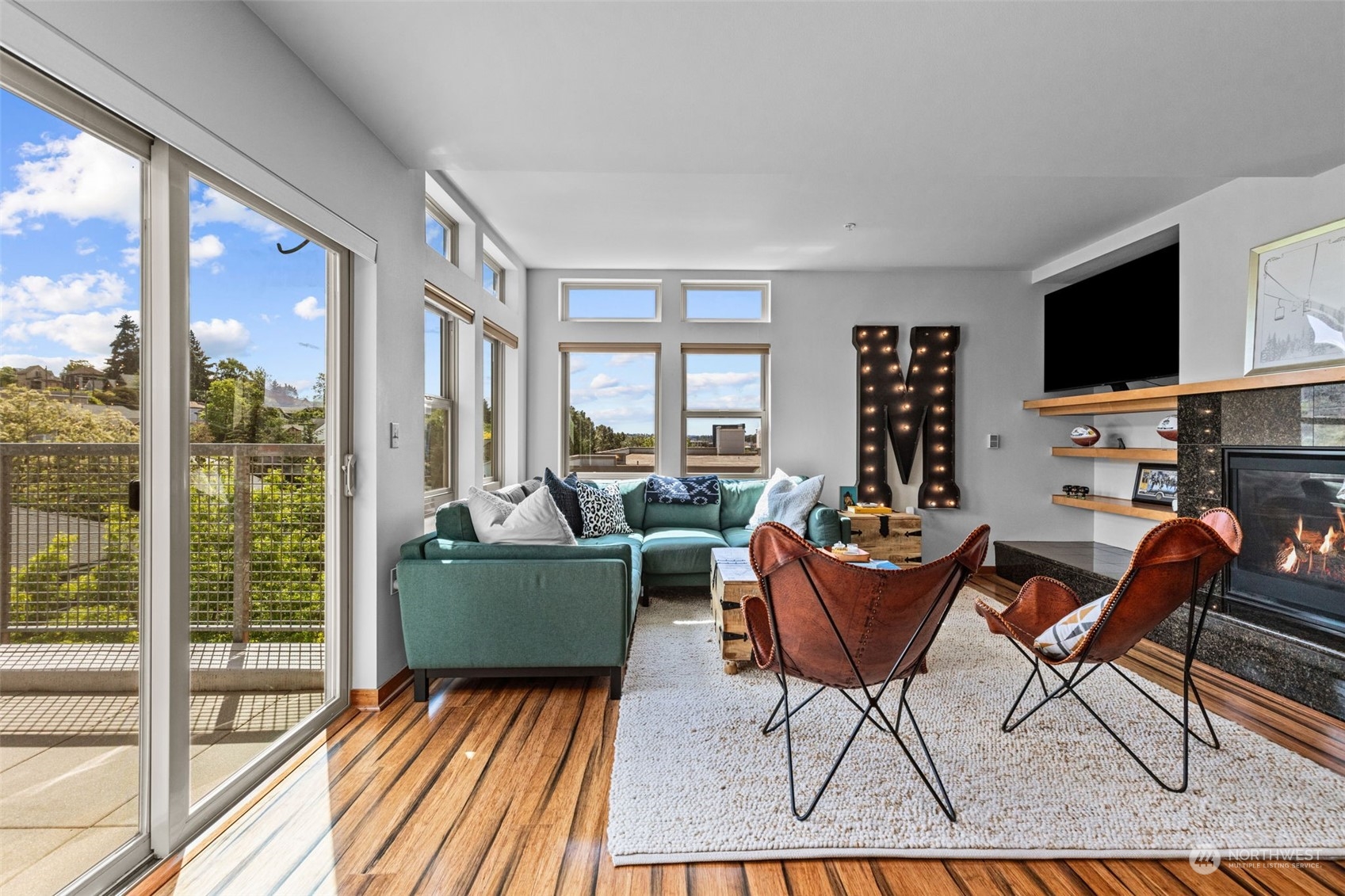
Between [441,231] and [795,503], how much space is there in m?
3.04

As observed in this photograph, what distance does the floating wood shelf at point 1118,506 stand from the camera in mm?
4297

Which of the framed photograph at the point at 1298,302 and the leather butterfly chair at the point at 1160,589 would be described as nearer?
the leather butterfly chair at the point at 1160,589

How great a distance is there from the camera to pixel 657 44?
2.10m

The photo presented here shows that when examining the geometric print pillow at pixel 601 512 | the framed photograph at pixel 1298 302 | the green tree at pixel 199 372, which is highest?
the framed photograph at pixel 1298 302

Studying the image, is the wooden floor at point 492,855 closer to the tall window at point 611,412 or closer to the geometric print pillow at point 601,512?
the geometric print pillow at point 601,512

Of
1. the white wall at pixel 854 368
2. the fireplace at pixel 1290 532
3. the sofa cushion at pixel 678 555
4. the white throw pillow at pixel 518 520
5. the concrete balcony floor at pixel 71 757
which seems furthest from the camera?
the white wall at pixel 854 368

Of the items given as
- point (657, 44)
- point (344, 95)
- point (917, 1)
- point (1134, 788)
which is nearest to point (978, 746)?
point (1134, 788)

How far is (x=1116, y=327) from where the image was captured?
4660 millimetres

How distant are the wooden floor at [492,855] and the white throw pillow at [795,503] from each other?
2.56 meters

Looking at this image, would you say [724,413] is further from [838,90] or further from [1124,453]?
[838,90]

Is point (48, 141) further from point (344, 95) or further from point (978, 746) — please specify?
point (978, 746)

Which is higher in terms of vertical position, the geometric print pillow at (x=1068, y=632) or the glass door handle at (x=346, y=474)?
the glass door handle at (x=346, y=474)

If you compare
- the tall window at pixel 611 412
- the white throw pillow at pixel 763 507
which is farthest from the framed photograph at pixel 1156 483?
the tall window at pixel 611 412

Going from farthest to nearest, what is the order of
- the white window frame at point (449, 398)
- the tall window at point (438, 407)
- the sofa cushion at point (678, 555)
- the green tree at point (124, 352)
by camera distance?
1. the sofa cushion at point (678, 555)
2. the white window frame at point (449, 398)
3. the tall window at point (438, 407)
4. the green tree at point (124, 352)
